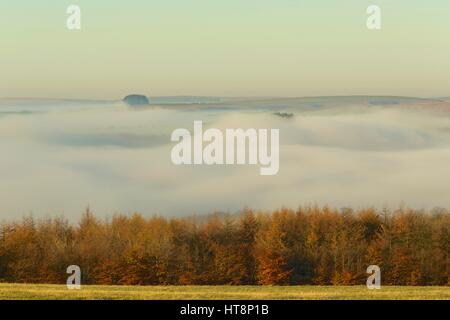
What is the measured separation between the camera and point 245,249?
3678 centimetres

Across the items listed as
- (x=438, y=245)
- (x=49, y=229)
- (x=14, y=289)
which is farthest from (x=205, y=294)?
(x=438, y=245)

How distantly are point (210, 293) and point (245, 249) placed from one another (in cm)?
1377

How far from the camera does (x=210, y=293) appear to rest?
2308 centimetres

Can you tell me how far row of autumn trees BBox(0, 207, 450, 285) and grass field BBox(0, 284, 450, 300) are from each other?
1019 cm

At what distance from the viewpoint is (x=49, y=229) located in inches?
1448

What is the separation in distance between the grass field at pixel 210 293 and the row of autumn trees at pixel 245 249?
33.4 ft

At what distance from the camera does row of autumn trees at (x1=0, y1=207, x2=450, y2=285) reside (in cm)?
3578

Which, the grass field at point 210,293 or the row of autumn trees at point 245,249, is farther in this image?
the row of autumn trees at point 245,249

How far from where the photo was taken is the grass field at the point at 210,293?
22266 millimetres

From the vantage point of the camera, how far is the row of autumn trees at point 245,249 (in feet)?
117

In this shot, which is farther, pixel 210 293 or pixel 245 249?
pixel 245 249

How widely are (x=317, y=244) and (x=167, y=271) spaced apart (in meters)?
7.11

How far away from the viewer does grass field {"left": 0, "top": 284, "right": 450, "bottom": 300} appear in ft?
73.0

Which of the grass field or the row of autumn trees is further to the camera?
the row of autumn trees
